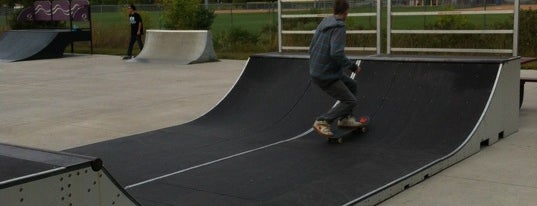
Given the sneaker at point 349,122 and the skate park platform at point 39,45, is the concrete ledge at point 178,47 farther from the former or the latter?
the sneaker at point 349,122

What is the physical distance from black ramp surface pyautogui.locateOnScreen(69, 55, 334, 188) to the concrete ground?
2.65 feet

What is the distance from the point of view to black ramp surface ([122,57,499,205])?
592 centimetres

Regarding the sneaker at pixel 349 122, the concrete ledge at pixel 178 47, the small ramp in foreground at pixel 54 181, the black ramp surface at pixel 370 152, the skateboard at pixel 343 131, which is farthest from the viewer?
the concrete ledge at pixel 178 47

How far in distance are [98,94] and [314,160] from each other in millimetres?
7856

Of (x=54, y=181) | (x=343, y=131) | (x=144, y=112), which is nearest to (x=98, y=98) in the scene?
(x=144, y=112)

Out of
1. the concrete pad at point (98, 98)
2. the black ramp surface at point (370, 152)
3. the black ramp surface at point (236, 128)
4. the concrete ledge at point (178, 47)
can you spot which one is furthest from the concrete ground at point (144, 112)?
the black ramp surface at point (236, 128)

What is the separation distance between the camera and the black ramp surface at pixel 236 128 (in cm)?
727

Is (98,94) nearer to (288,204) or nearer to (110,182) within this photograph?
(288,204)

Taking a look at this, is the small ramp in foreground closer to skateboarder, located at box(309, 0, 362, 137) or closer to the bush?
skateboarder, located at box(309, 0, 362, 137)

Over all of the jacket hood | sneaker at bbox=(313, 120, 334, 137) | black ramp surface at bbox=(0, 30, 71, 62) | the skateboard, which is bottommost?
the skateboard

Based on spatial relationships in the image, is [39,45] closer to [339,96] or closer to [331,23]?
[339,96]

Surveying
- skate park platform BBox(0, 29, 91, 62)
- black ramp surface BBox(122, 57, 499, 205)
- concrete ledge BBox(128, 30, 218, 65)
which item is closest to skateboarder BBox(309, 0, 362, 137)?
black ramp surface BBox(122, 57, 499, 205)

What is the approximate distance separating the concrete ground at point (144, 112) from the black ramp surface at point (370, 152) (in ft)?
1.45

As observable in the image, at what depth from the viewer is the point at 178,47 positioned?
21125 mm
